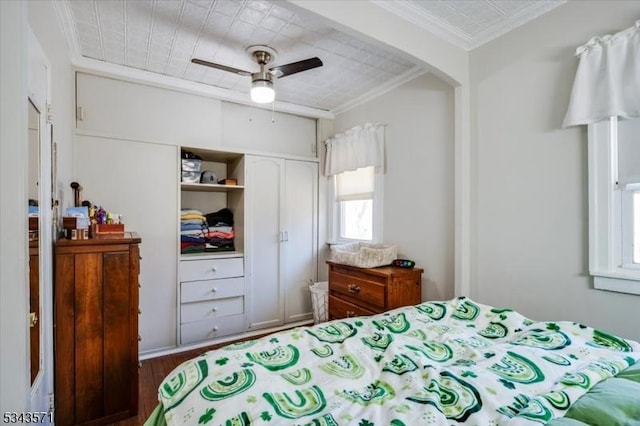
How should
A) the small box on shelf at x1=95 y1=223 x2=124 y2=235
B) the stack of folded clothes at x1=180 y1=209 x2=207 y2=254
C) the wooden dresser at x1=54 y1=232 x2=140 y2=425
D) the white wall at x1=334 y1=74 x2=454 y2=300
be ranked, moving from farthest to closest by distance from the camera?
the stack of folded clothes at x1=180 y1=209 x2=207 y2=254
the white wall at x1=334 y1=74 x2=454 y2=300
the small box on shelf at x1=95 y1=223 x2=124 y2=235
the wooden dresser at x1=54 y1=232 x2=140 y2=425

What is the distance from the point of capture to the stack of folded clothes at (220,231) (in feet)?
10.7

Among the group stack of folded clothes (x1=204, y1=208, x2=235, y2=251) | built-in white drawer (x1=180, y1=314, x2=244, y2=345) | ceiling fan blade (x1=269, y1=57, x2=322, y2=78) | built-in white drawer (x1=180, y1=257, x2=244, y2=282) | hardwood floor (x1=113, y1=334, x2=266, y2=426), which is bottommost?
hardwood floor (x1=113, y1=334, x2=266, y2=426)

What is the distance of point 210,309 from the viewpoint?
3.07m

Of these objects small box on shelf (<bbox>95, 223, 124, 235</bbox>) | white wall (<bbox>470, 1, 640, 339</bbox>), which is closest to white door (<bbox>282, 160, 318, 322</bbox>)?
small box on shelf (<bbox>95, 223, 124, 235</bbox>)

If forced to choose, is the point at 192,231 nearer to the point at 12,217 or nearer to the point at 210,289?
the point at 210,289

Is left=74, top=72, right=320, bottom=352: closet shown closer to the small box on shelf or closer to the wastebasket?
the wastebasket

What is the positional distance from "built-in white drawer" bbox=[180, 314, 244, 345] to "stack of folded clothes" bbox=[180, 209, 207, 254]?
70 centimetres

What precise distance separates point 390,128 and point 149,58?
86.1 inches

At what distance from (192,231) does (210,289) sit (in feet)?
1.95

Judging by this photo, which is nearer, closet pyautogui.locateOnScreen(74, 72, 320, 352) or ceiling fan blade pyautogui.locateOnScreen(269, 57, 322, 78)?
ceiling fan blade pyautogui.locateOnScreen(269, 57, 322, 78)

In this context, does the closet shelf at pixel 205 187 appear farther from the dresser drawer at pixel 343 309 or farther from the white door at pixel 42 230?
the dresser drawer at pixel 343 309

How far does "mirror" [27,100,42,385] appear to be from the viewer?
1328 millimetres

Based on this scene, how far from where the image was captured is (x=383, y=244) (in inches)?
121

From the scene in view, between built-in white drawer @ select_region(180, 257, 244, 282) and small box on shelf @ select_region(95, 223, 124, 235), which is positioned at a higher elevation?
small box on shelf @ select_region(95, 223, 124, 235)
